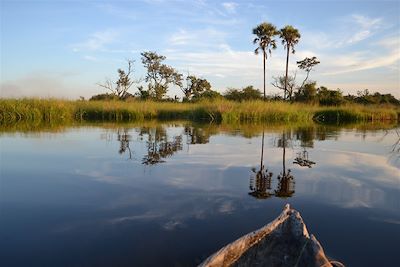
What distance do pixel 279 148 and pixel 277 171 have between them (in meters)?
2.77

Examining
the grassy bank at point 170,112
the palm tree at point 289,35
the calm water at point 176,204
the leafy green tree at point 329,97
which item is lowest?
the calm water at point 176,204

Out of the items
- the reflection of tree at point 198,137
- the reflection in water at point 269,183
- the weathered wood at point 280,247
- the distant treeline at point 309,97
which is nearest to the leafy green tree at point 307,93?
the distant treeline at point 309,97

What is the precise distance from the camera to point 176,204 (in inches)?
Result: 142

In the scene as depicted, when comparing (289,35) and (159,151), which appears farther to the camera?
(289,35)

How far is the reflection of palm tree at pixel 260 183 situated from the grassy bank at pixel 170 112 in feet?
46.2

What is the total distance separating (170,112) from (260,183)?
19.6 metres

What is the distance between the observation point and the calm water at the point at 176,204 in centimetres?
255

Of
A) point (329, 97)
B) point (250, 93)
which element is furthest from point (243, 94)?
point (329, 97)

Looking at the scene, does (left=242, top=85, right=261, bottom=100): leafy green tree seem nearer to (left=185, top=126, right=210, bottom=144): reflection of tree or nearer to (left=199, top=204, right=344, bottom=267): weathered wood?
(left=185, top=126, right=210, bottom=144): reflection of tree

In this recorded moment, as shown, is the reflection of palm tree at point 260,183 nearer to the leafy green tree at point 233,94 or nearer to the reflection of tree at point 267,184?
the reflection of tree at point 267,184

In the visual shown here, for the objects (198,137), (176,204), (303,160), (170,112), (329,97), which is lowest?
(176,204)

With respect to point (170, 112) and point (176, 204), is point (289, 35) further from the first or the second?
point (176, 204)

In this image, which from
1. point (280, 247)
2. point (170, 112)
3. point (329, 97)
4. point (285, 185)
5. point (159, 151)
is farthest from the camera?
point (329, 97)

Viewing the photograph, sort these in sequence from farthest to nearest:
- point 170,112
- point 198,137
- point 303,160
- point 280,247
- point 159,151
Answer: point 170,112, point 198,137, point 159,151, point 303,160, point 280,247
